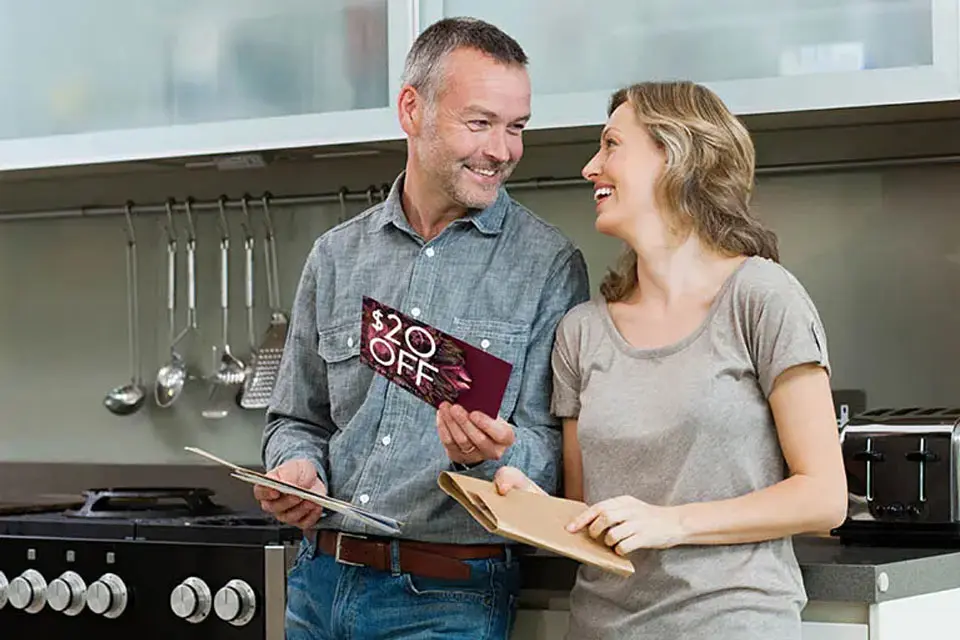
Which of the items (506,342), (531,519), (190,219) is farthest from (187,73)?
(531,519)

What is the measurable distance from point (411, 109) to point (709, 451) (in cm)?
64

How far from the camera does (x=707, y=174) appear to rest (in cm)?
186

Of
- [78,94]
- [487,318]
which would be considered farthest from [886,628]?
[78,94]

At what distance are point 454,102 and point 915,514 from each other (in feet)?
2.52

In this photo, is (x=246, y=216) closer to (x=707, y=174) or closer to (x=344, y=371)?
(x=344, y=371)

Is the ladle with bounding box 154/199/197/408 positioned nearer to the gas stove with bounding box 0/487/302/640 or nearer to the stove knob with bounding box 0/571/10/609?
the gas stove with bounding box 0/487/302/640

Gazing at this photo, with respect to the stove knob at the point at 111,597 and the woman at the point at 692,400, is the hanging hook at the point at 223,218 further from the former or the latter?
the woman at the point at 692,400

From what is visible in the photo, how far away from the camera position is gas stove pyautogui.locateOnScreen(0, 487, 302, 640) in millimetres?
2363

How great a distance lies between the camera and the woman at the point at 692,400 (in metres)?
1.73

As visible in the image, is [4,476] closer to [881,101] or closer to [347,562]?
[347,562]

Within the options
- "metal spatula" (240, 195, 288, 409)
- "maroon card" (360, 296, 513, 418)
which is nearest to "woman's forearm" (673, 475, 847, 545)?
"maroon card" (360, 296, 513, 418)

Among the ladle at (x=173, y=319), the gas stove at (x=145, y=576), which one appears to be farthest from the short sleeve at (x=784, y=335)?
the ladle at (x=173, y=319)

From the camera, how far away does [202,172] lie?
322 centimetres

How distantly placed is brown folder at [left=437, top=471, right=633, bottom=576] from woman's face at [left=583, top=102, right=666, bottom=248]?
32cm
